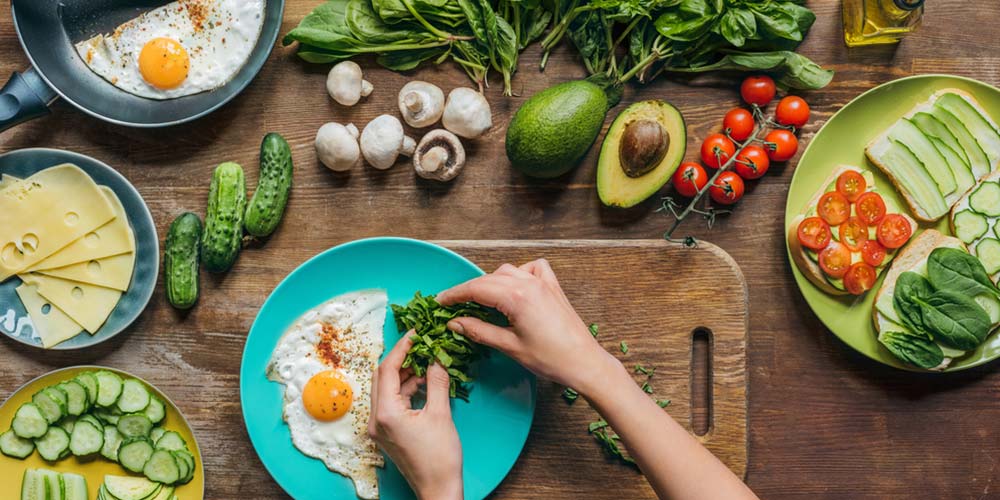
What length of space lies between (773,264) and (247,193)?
6.84ft

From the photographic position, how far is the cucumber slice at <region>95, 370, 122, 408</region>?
102 inches

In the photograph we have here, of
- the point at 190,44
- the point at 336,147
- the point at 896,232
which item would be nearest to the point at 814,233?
the point at 896,232

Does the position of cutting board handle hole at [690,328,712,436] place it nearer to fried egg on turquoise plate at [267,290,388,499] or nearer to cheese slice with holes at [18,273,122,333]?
fried egg on turquoise plate at [267,290,388,499]

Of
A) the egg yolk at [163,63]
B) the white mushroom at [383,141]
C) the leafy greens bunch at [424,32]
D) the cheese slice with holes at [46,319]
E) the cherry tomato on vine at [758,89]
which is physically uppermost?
the leafy greens bunch at [424,32]

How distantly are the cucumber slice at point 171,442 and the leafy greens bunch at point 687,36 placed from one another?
2.01 metres

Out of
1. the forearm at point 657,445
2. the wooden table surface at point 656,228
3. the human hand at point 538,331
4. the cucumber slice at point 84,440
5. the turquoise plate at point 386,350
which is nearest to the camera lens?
the forearm at point 657,445

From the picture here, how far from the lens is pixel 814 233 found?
255 cm

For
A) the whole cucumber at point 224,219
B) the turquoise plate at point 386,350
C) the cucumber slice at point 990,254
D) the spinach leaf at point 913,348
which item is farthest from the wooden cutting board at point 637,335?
the cucumber slice at point 990,254

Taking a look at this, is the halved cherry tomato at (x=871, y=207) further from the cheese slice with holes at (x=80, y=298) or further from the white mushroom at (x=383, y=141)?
the cheese slice with holes at (x=80, y=298)

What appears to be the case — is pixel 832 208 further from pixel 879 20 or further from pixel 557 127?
pixel 557 127

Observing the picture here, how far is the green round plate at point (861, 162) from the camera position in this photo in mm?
2623

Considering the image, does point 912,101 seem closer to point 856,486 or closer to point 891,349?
point 891,349

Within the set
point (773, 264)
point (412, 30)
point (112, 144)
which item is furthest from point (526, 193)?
point (112, 144)

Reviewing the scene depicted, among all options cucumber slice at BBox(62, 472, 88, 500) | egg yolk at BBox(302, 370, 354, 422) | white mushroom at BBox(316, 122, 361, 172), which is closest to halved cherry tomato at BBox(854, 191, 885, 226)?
white mushroom at BBox(316, 122, 361, 172)
